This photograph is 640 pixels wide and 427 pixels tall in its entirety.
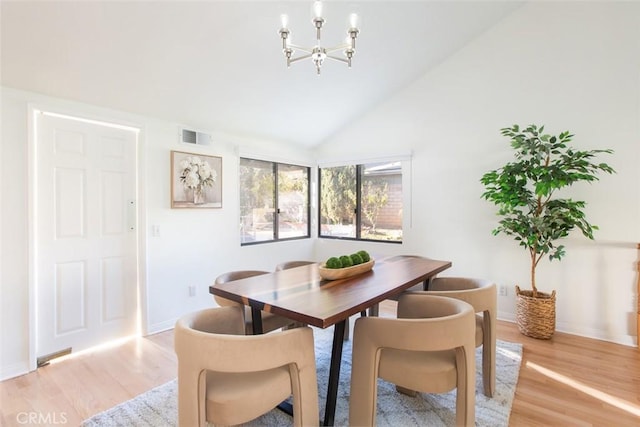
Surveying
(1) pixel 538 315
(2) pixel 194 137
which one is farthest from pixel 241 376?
(1) pixel 538 315

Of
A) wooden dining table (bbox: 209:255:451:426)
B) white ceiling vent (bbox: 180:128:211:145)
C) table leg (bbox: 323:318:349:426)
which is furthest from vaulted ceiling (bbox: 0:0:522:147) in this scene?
table leg (bbox: 323:318:349:426)

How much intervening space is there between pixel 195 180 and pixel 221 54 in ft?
4.40

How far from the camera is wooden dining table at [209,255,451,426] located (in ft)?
4.81

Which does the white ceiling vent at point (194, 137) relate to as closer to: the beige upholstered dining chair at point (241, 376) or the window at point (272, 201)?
the window at point (272, 201)

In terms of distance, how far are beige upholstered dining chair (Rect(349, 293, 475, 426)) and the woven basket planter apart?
1890 millimetres

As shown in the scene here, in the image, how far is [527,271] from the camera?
3.36 m

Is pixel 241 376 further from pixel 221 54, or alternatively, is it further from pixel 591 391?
pixel 221 54

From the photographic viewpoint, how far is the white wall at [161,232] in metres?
2.32

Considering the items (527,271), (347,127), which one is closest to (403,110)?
(347,127)

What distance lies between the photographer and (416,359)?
5.24 ft

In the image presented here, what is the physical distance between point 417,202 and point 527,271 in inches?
55.0

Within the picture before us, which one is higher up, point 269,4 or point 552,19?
point 552,19

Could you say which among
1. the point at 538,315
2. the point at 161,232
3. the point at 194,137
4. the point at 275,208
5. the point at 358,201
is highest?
the point at 194,137

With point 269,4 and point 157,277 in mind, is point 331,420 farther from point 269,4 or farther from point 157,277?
point 269,4
